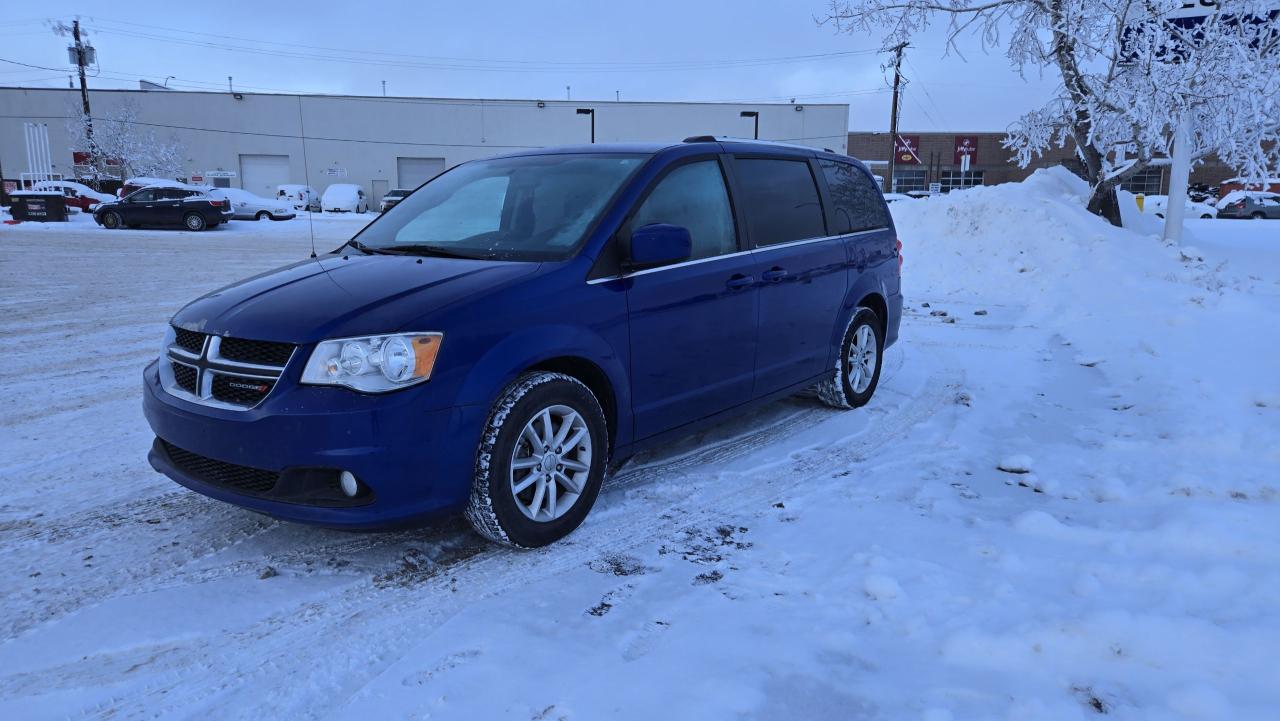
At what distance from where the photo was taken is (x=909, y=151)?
6900cm

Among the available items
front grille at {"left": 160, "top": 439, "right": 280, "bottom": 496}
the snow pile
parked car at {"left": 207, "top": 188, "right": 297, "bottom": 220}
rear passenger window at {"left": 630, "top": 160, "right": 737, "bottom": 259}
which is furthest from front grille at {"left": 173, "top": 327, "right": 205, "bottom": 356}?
parked car at {"left": 207, "top": 188, "right": 297, "bottom": 220}

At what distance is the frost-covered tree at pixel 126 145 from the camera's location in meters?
53.7

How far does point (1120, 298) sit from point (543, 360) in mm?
8204

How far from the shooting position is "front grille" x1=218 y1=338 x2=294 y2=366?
3146 millimetres

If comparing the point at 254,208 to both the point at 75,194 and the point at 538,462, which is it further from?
the point at 538,462

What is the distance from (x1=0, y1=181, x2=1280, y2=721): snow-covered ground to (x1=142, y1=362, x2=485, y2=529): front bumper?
349mm

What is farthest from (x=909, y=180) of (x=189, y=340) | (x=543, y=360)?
(x=189, y=340)

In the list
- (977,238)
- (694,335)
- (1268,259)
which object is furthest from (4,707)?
(1268,259)

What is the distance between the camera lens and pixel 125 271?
14.3 meters

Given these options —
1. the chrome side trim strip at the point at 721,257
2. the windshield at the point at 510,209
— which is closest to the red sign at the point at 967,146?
the chrome side trim strip at the point at 721,257

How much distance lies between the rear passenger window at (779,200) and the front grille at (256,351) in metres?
2.66

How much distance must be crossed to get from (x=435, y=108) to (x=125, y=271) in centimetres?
4963

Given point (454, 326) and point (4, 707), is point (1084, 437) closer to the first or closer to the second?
point (454, 326)

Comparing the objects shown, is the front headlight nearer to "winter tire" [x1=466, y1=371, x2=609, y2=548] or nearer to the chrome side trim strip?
"winter tire" [x1=466, y1=371, x2=609, y2=548]
